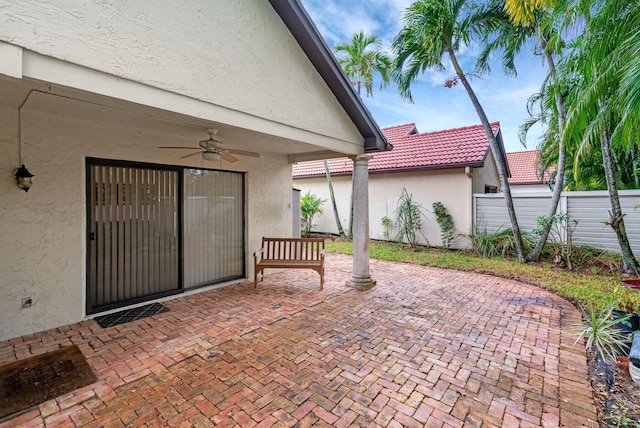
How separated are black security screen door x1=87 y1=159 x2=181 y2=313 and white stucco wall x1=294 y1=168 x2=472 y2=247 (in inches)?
350

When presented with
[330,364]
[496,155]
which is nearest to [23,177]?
[330,364]

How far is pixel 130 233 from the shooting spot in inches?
200

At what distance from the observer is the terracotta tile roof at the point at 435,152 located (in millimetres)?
10461

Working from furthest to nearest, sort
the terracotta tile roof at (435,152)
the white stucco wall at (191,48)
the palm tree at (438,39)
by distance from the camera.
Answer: the terracotta tile roof at (435,152)
the palm tree at (438,39)
the white stucco wall at (191,48)

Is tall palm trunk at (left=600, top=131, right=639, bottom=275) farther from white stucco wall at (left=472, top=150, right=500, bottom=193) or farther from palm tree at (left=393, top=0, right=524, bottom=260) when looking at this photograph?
white stucco wall at (left=472, top=150, right=500, bottom=193)

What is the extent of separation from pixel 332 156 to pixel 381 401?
504cm

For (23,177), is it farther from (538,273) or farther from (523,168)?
(523,168)

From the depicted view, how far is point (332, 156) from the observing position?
21.8 ft

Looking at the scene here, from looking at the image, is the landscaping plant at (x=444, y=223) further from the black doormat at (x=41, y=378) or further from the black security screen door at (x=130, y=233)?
the black doormat at (x=41, y=378)

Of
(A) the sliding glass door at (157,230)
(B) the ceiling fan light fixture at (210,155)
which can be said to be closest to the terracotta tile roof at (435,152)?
(A) the sliding glass door at (157,230)

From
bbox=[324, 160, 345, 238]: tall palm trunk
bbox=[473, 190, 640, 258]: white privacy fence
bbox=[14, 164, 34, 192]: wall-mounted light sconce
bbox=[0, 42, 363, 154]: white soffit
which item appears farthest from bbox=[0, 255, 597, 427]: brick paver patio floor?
bbox=[324, 160, 345, 238]: tall palm trunk

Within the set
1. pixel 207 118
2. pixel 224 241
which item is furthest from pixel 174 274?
pixel 207 118

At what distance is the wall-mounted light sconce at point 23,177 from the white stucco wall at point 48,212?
3.6 inches

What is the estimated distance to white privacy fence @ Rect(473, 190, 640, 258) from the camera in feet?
25.4
